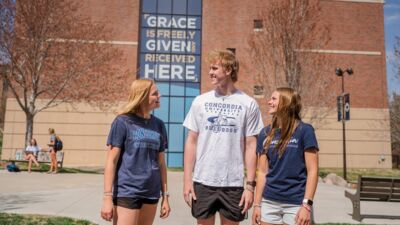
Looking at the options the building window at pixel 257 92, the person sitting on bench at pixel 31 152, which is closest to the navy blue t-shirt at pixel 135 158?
the person sitting on bench at pixel 31 152

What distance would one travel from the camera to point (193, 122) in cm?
355

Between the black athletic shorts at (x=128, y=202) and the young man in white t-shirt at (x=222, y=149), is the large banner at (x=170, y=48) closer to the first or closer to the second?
the young man in white t-shirt at (x=222, y=149)

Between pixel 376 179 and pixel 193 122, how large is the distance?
21.7ft

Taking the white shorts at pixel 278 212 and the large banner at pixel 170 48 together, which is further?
the large banner at pixel 170 48

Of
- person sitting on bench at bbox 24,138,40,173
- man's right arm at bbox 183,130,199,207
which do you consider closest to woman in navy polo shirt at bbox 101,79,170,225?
man's right arm at bbox 183,130,199,207

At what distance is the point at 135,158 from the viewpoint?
3342 mm

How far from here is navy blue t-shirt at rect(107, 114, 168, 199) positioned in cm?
329

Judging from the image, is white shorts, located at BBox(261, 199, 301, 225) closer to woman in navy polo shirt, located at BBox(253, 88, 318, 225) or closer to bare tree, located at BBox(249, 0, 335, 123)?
woman in navy polo shirt, located at BBox(253, 88, 318, 225)

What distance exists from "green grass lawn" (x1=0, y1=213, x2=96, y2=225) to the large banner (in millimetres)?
22093

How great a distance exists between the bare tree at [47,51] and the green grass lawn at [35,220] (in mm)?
12995

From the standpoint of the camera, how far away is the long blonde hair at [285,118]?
3.45 meters

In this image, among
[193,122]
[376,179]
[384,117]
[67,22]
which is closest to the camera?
[193,122]

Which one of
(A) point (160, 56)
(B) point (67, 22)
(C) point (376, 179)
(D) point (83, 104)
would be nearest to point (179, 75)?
(A) point (160, 56)

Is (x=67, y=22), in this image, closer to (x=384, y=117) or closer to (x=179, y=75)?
(x=179, y=75)
